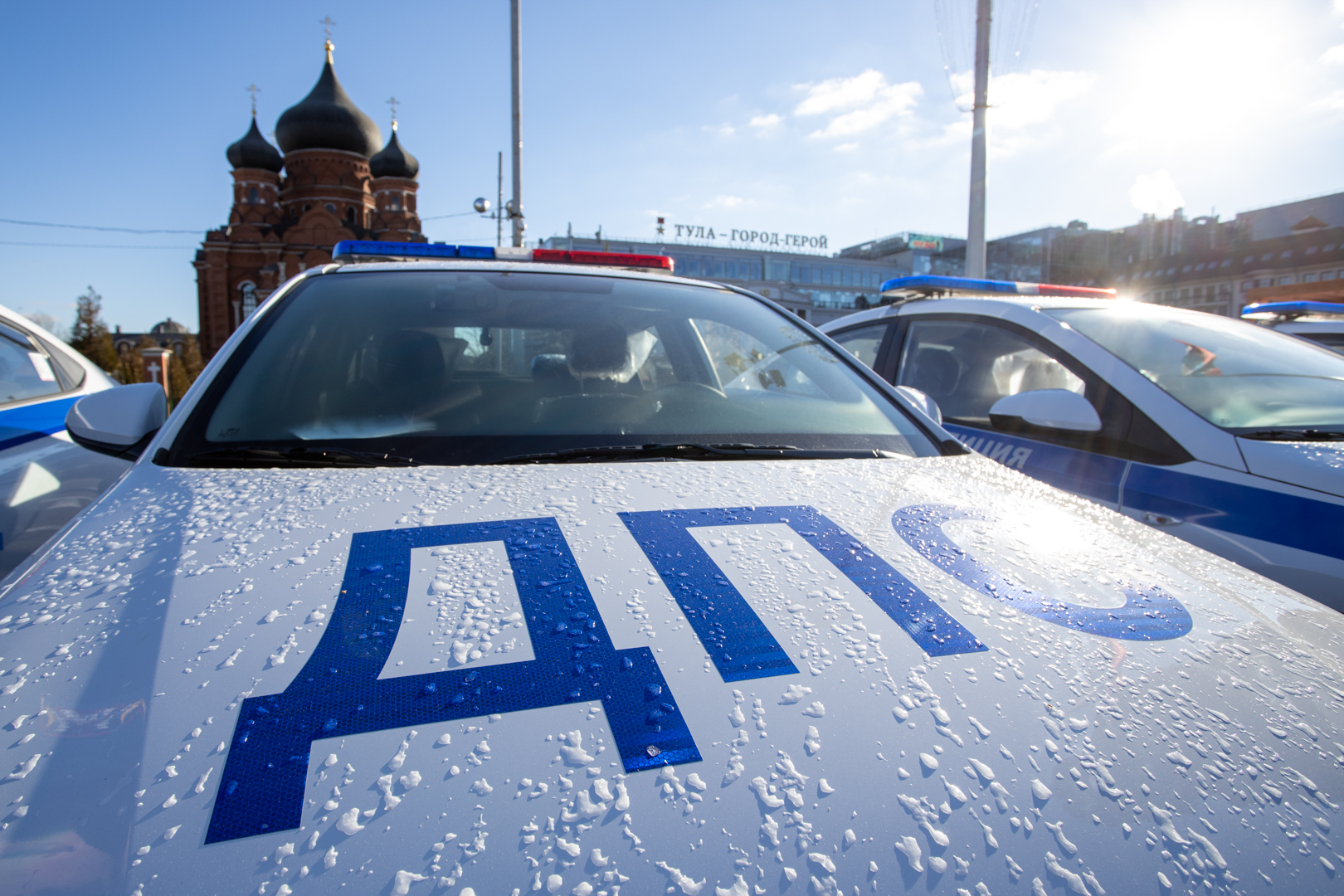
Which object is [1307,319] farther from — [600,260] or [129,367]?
[129,367]

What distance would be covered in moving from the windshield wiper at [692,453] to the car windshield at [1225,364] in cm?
156

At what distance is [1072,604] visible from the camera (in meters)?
0.97

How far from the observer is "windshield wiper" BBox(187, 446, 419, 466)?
1.27m

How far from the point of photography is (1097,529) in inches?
49.9

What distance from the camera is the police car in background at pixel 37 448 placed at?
→ 2.46 m

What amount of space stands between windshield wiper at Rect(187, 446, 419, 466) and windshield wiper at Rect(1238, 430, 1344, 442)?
239 cm

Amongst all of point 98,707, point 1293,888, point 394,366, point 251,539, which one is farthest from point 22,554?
point 1293,888

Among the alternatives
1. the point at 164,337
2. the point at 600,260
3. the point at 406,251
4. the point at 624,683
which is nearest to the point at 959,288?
the point at 600,260

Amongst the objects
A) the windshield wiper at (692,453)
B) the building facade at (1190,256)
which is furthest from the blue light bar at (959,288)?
the building facade at (1190,256)

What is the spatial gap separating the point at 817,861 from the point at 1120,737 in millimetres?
378

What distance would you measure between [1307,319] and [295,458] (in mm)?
5984

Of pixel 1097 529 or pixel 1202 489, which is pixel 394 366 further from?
pixel 1202 489

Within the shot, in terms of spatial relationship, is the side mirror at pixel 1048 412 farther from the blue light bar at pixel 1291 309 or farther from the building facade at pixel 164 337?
the building facade at pixel 164 337

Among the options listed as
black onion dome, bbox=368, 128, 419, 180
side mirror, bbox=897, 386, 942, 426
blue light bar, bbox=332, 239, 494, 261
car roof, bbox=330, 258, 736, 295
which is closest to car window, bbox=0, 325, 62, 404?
blue light bar, bbox=332, 239, 494, 261
